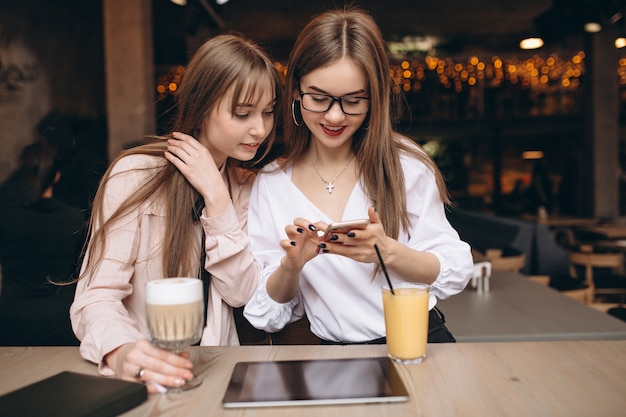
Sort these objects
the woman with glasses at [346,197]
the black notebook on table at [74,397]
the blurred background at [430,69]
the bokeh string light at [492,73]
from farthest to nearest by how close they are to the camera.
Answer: the bokeh string light at [492,73], the blurred background at [430,69], the woman with glasses at [346,197], the black notebook on table at [74,397]

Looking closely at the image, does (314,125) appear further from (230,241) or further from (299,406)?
(299,406)

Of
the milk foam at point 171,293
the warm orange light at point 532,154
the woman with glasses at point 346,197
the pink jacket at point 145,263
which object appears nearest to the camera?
the milk foam at point 171,293

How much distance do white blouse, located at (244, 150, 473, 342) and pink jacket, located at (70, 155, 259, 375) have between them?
105 millimetres

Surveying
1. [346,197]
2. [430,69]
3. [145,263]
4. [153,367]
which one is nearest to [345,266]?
[346,197]

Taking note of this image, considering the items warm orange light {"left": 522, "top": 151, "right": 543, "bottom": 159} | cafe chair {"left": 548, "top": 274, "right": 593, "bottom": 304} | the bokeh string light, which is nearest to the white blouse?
cafe chair {"left": 548, "top": 274, "right": 593, "bottom": 304}

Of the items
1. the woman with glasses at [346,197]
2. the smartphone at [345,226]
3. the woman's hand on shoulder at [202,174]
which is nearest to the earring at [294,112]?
the woman with glasses at [346,197]

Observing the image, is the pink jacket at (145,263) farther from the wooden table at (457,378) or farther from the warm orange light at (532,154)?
the warm orange light at (532,154)

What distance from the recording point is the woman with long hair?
5.53 ft

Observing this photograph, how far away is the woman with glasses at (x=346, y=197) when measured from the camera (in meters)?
1.72

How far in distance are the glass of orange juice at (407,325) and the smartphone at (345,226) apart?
0.17 m

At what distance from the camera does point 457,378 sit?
1.22m

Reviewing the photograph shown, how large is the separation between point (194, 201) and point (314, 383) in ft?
2.58

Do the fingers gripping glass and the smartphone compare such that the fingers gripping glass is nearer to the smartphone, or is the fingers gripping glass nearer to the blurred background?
the smartphone

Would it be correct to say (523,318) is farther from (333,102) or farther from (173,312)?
(173,312)
